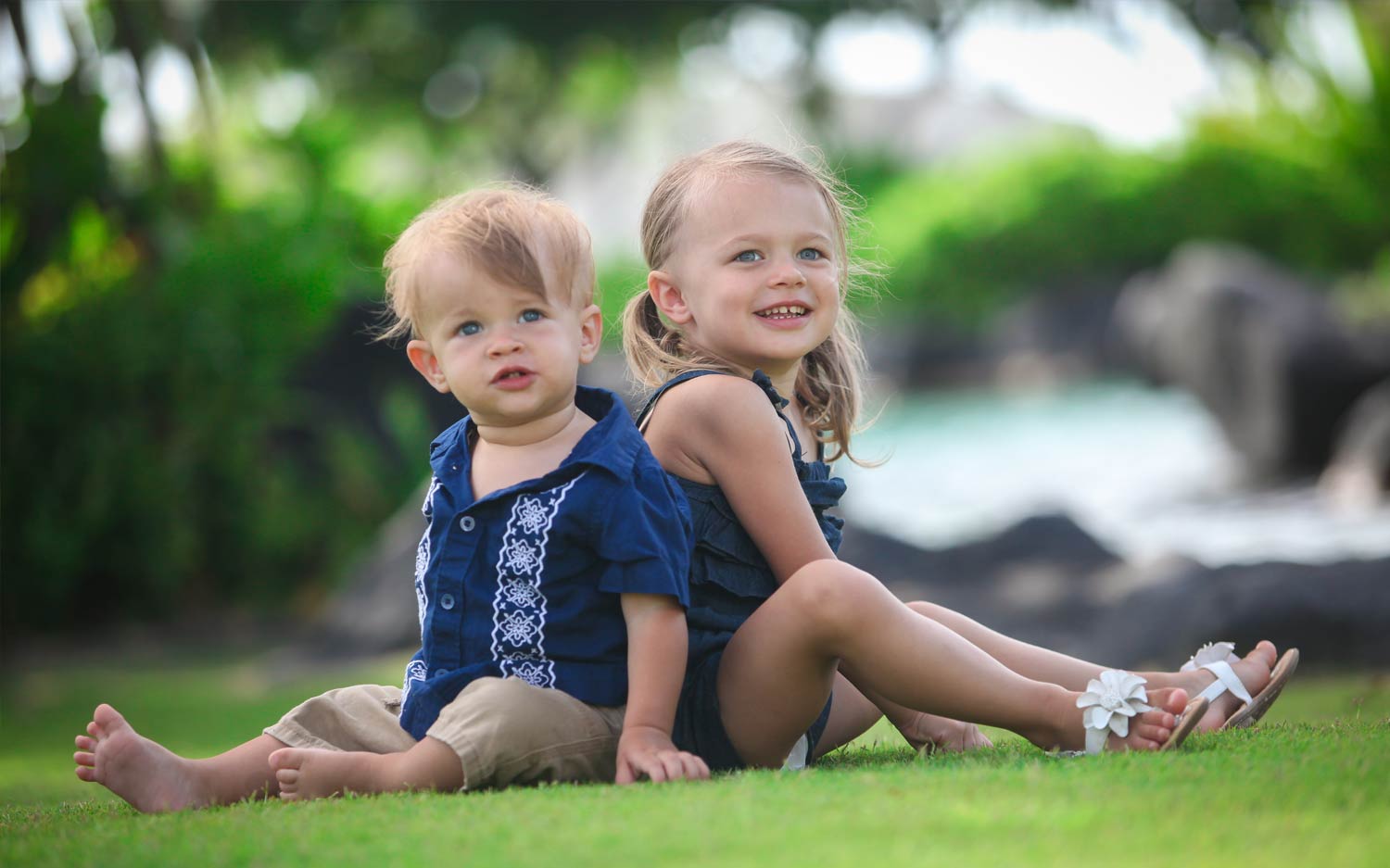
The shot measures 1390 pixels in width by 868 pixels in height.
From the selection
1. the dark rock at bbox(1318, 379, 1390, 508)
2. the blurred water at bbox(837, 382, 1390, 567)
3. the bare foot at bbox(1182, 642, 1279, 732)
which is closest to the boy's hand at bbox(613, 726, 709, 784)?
the bare foot at bbox(1182, 642, 1279, 732)

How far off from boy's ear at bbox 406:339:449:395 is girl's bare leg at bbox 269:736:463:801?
0.67 metres

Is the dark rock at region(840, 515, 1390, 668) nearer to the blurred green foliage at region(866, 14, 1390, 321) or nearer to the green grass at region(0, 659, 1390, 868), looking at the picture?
the green grass at region(0, 659, 1390, 868)

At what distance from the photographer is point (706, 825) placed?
205 cm

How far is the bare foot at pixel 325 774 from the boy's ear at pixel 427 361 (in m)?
0.69

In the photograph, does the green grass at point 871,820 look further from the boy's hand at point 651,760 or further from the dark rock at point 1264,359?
the dark rock at point 1264,359

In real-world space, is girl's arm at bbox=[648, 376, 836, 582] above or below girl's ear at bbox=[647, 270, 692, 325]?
below

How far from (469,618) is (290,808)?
1.44 feet

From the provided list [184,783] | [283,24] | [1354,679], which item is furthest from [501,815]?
[283,24]

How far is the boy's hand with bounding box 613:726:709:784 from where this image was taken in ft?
7.93

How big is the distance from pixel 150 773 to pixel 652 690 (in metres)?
0.90

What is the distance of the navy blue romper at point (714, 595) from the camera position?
266 centimetres

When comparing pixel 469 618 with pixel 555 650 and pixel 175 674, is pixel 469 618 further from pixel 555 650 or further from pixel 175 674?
pixel 175 674

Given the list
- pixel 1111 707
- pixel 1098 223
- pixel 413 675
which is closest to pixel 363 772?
pixel 413 675

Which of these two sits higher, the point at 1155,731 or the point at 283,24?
the point at 283,24
